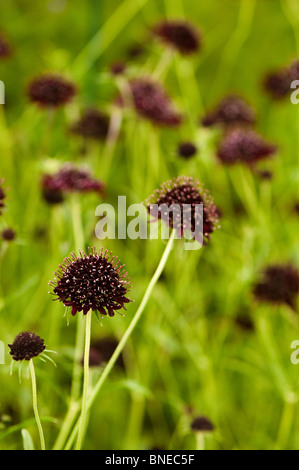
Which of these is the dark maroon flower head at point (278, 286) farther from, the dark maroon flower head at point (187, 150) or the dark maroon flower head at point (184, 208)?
the dark maroon flower head at point (184, 208)

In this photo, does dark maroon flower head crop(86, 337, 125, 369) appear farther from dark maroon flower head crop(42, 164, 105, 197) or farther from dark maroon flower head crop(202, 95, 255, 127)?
dark maroon flower head crop(202, 95, 255, 127)

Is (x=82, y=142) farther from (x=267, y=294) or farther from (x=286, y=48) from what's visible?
(x=286, y=48)

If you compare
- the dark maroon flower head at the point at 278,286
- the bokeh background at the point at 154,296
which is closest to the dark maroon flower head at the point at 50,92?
the bokeh background at the point at 154,296

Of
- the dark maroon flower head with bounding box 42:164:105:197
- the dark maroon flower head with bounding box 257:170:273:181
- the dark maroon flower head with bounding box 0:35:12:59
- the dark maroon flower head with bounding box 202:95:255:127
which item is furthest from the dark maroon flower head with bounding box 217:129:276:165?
the dark maroon flower head with bounding box 0:35:12:59

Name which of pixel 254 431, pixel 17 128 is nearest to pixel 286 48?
pixel 17 128

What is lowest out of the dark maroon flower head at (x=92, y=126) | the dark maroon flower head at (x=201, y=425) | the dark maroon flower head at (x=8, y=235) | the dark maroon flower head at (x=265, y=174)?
the dark maroon flower head at (x=201, y=425)

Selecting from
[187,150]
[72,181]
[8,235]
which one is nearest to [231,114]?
[187,150]
